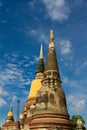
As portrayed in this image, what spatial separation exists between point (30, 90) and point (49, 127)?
16447 mm

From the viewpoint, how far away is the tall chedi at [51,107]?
26.8 meters

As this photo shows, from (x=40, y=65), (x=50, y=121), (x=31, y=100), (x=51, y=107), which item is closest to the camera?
(x=50, y=121)

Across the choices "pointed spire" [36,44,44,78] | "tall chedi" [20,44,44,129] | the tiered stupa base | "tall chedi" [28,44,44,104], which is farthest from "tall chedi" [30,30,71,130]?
"pointed spire" [36,44,44,78]

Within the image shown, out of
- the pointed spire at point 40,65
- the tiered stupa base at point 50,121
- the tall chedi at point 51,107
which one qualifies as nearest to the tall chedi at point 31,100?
the pointed spire at point 40,65

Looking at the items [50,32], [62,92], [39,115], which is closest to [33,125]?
[39,115]

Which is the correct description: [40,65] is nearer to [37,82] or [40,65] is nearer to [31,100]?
[37,82]

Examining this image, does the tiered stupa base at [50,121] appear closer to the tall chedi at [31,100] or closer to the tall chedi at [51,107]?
the tall chedi at [51,107]

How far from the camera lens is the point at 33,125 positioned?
1078 inches

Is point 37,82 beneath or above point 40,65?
beneath

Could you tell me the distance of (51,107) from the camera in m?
27.6

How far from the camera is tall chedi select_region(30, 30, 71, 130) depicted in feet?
87.8

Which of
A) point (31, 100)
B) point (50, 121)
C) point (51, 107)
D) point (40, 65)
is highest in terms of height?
point (40, 65)

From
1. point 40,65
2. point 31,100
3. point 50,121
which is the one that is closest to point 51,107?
point 50,121

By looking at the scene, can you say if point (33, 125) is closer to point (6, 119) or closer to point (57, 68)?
point (57, 68)
